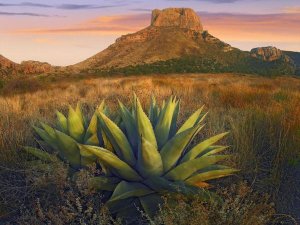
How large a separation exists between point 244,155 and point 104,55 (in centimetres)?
11555

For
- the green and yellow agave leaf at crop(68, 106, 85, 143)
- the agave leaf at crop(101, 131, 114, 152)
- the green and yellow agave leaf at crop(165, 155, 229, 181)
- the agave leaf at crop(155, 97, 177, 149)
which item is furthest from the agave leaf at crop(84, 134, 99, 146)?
the green and yellow agave leaf at crop(165, 155, 229, 181)

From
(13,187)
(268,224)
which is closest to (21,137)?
(13,187)

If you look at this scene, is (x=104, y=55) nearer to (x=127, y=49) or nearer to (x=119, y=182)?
(x=127, y=49)

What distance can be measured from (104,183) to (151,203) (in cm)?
46

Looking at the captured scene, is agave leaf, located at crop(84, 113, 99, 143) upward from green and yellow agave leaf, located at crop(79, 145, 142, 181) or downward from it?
upward

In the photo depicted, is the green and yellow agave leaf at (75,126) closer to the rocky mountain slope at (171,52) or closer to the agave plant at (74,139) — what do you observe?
the agave plant at (74,139)

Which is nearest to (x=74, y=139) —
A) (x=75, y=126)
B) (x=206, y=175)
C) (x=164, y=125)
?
(x=75, y=126)

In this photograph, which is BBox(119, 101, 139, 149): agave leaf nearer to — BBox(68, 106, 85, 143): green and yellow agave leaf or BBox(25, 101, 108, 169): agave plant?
BBox(25, 101, 108, 169): agave plant

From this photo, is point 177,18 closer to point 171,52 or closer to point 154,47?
point 154,47

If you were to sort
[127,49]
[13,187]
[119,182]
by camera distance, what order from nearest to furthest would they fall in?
[119,182] → [13,187] → [127,49]

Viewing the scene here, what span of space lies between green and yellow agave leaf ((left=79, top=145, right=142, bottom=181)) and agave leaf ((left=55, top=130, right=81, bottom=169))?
0.44m

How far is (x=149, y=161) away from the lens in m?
3.73

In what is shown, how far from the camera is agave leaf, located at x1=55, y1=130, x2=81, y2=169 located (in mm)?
4207

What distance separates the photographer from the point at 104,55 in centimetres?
11856
